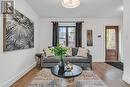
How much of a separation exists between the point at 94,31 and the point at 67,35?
4.83 ft

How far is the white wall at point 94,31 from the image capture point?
8.43 m

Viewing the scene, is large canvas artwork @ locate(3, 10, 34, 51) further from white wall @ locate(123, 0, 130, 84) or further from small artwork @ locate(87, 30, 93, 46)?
small artwork @ locate(87, 30, 93, 46)

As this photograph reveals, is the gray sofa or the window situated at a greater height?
the window

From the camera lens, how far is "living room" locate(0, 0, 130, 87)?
4102 millimetres

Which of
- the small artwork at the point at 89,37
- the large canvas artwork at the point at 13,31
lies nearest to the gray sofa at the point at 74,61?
the large canvas artwork at the point at 13,31

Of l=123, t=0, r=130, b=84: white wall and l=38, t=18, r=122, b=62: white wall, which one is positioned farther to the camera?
l=38, t=18, r=122, b=62: white wall

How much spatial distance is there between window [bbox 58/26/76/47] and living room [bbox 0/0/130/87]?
300 millimetres

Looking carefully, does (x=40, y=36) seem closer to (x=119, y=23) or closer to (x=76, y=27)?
(x=76, y=27)

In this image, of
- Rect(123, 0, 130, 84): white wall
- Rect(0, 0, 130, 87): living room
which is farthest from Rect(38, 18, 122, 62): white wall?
Rect(123, 0, 130, 84): white wall

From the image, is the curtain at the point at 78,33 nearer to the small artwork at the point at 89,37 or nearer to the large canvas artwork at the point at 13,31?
the small artwork at the point at 89,37

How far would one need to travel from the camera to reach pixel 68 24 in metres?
8.60

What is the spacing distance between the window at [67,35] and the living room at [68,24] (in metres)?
0.30

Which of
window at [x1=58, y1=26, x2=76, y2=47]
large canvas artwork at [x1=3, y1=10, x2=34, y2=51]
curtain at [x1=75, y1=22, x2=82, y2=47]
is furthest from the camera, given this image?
window at [x1=58, y1=26, x2=76, y2=47]

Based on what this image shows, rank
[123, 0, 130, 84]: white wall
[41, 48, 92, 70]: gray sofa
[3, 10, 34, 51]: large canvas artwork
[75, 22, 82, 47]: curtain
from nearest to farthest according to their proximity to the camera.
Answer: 1. [3, 10, 34, 51]: large canvas artwork
2. [123, 0, 130, 84]: white wall
3. [41, 48, 92, 70]: gray sofa
4. [75, 22, 82, 47]: curtain
